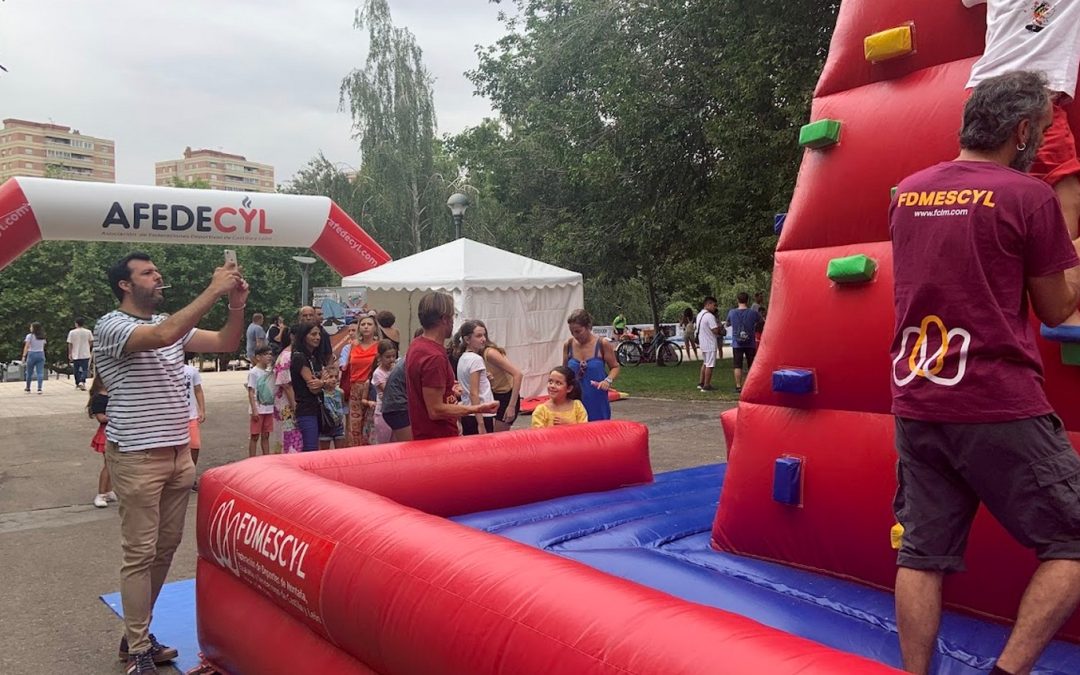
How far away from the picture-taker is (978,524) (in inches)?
101

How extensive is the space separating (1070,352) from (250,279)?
37.9 metres

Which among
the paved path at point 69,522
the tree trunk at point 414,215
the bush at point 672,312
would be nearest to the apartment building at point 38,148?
the bush at point 672,312

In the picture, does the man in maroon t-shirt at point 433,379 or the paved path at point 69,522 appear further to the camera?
the man in maroon t-shirt at point 433,379

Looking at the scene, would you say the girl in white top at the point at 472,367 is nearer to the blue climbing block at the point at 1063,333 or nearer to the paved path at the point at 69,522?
the paved path at the point at 69,522

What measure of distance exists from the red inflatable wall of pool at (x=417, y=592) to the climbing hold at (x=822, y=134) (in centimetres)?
200

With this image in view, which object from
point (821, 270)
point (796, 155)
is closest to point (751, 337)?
point (796, 155)

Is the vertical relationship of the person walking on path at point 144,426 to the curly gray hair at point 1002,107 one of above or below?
below

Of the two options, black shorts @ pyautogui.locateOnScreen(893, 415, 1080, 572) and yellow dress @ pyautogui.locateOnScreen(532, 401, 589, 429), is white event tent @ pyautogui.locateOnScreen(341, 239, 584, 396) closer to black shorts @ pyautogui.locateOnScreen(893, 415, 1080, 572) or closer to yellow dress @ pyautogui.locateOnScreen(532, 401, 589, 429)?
yellow dress @ pyautogui.locateOnScreen(532, 401, 589, 429)

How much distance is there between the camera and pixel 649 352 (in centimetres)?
2084

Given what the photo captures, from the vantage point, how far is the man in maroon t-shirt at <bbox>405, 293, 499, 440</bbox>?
4.47 meters

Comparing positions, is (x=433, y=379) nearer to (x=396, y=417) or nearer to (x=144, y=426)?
(x=396, y=417)

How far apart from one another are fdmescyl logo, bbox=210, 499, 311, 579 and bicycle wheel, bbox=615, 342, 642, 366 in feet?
58.6

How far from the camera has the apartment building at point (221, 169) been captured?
101m

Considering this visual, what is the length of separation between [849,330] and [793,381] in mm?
289
